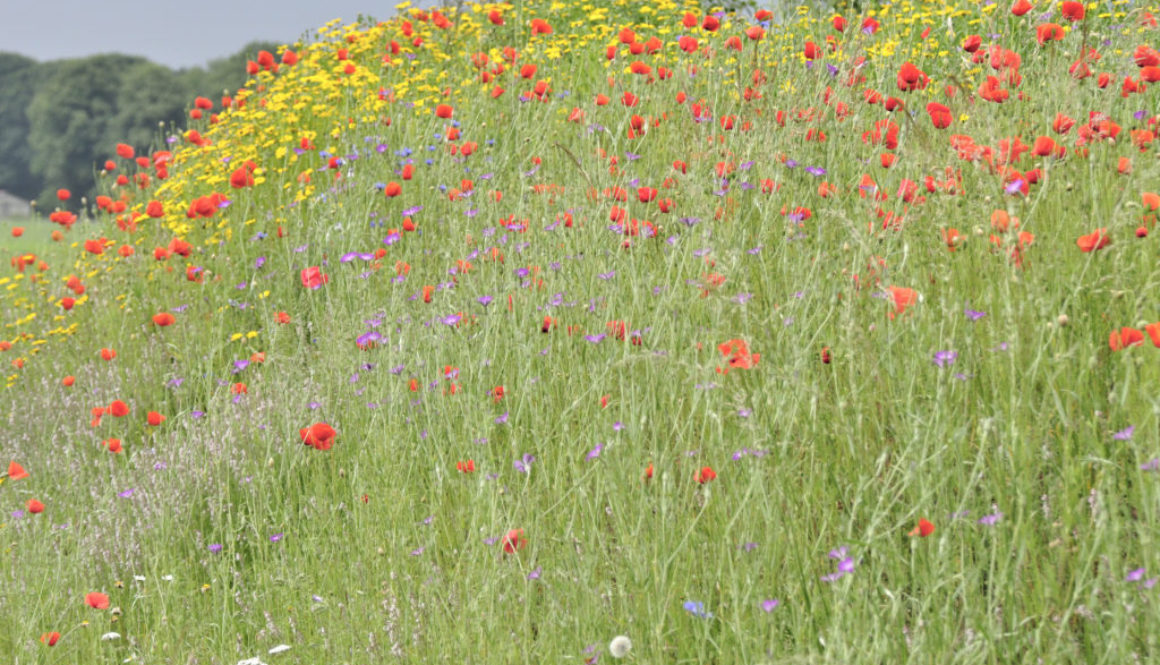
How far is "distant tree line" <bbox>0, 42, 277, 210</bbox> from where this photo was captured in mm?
38812

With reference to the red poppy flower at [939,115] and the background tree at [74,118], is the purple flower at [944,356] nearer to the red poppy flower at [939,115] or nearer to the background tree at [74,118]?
the red poppy flower at [939,115]

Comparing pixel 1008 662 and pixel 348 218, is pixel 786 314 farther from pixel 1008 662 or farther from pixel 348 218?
pixel 348 218

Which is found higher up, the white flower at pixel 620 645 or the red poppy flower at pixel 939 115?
the red poppy flower at pixel 939 115

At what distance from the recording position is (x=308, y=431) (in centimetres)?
274

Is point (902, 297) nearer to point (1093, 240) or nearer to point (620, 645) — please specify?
point (1093, 240)

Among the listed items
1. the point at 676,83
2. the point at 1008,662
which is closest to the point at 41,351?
the point at 676,83

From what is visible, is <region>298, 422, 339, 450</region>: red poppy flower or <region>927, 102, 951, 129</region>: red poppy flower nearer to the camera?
<region>298, 422, 339, 450</region>: red poppy flower

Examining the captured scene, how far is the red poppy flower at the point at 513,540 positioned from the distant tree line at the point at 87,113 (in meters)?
37.2

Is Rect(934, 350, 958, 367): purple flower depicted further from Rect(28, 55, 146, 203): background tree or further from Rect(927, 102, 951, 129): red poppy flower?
Rect(28, 55, 146, 203): background tree

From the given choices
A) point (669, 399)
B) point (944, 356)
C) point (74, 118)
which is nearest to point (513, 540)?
point (669, 399)

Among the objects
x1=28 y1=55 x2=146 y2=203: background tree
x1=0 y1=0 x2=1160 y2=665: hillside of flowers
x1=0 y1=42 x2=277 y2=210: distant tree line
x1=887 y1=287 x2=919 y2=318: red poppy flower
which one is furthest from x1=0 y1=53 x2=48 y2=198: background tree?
x1=887 y1=287 x2=919 y2=318: red poppy flower

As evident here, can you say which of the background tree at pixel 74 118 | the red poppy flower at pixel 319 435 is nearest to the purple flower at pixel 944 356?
the red poppy flower at pixel 319 435

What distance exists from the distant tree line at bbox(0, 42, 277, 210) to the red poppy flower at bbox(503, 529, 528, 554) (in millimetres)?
37181

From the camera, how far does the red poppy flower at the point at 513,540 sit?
210 cm
